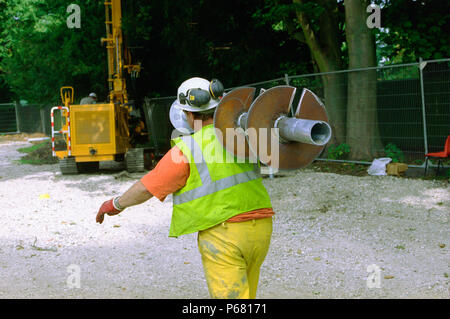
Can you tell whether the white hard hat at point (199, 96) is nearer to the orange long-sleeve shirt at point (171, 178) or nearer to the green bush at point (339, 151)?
the orange long-sleeve shirt at point (171, 178)

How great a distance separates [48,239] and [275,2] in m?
9.11

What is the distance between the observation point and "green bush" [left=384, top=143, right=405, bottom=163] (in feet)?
38.1

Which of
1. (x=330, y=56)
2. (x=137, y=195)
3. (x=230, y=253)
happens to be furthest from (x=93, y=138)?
(x=230, y=253)

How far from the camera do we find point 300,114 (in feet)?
10.5

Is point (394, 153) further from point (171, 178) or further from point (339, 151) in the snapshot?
point (171, 178)

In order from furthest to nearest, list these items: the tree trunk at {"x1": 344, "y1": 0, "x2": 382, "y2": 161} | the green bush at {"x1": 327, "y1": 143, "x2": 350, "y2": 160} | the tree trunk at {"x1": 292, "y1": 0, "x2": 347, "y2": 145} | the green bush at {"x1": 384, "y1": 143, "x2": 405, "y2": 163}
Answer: the tree trunk at {"x1": 292, "y1": 0, "x2": 347, "y2": 145} < the green bush at {"x1": 327, "y1": 143, "x2": 350, "y2": 160} < the tree trunk at {"x1": 344, "y1": 0, "x2": 382, "y2": 161} < the green bush at {"x1": 384, "y1": 143, "x2": 405, "y2": 163}

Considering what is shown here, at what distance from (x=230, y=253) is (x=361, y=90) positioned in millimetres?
9728

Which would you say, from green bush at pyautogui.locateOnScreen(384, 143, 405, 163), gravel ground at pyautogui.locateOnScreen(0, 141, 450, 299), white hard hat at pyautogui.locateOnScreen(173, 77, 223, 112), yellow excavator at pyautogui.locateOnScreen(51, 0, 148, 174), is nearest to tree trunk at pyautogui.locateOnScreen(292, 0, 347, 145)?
green bush at pyautogui.locateOnScreen(384, 143, 405, 163)

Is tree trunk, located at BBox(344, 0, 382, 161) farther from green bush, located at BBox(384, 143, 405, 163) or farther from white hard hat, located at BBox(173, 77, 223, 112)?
→ white hard hat, located at BBox(173, 77, 223, 112)

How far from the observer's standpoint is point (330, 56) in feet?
46.3

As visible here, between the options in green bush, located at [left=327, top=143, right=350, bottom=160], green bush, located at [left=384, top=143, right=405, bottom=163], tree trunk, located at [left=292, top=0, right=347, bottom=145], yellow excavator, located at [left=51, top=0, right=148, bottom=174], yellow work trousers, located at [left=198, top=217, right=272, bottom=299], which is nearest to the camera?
yellow work trousers, located at [left=198, top=217, right=272, bottom=299]

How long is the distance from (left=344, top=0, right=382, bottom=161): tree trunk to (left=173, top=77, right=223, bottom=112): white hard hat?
30.5 ft

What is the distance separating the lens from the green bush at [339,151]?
42.4 feet
